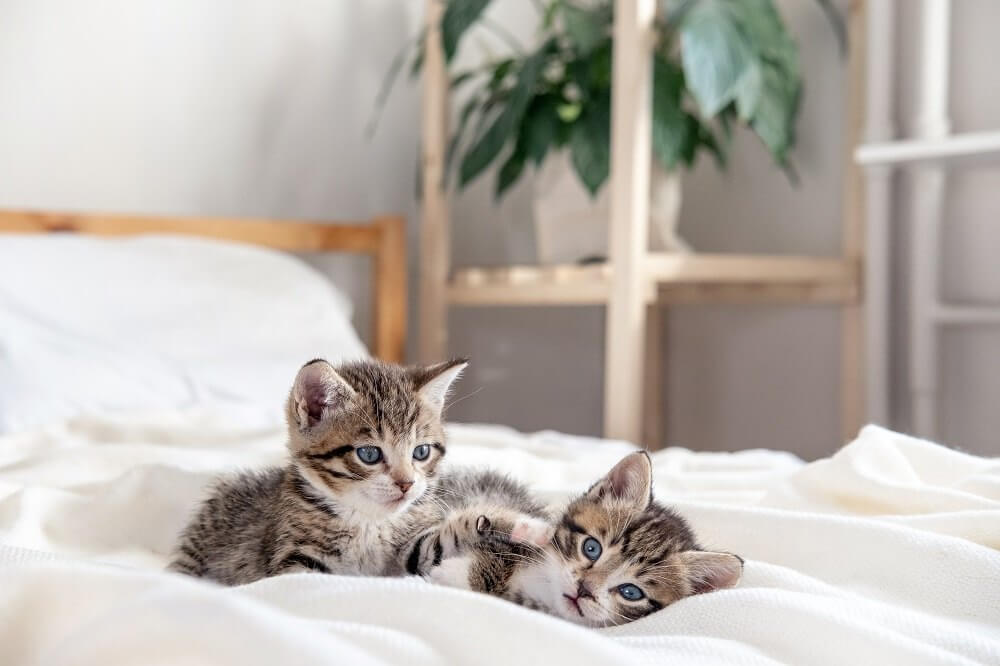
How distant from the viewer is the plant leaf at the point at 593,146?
7.64 feet

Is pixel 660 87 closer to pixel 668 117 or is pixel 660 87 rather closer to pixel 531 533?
pixel 668 117

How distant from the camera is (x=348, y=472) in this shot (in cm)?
86

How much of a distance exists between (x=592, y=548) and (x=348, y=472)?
0.21 meters

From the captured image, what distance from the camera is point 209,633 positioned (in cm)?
46

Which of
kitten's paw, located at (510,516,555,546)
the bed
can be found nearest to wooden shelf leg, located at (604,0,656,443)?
the bed

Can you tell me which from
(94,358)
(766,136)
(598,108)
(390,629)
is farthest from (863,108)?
(390,629)

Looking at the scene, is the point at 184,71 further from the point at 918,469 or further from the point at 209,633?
the point at 209,633

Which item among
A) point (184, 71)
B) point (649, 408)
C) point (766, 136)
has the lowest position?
point (649, 408)

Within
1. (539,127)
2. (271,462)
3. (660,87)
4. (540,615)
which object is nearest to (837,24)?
(660,87)

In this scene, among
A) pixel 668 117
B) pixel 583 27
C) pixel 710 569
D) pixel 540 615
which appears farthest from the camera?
pixel 583 27

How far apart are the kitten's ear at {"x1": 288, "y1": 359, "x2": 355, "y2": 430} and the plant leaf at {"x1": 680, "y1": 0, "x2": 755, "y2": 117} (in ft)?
4.71

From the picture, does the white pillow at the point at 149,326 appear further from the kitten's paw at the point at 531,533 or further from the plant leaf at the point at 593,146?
the kitten's paw at the point at 531,533

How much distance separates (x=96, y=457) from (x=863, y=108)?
1.85 m

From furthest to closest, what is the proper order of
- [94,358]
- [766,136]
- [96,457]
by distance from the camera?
1. [766,136]
2. [94,358]
3. [96,457]
